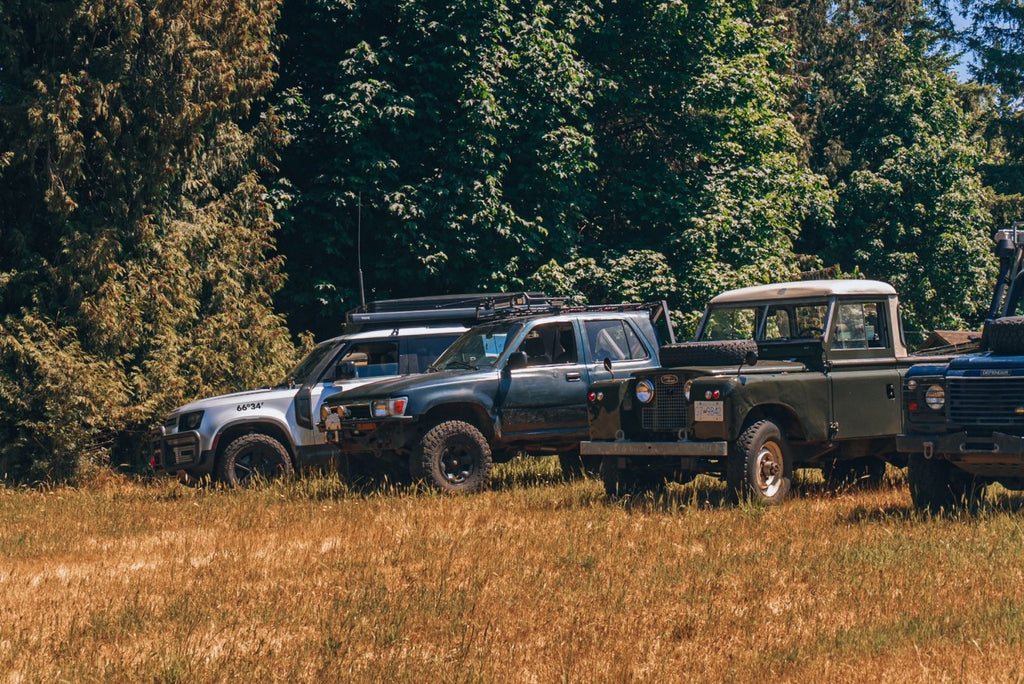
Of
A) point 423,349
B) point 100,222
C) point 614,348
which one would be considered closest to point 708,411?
point 614,348

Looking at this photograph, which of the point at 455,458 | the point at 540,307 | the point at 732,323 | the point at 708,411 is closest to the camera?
Answer: the point at 708,411

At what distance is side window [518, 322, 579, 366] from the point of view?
1469cm

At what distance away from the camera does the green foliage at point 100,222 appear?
57.5 ft

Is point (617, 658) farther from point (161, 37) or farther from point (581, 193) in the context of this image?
point (581, 193)

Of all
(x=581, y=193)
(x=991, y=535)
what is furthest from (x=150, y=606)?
(x=581, y=193)

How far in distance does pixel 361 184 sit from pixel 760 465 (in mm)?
13083

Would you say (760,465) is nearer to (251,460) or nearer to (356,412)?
A: (356,412)

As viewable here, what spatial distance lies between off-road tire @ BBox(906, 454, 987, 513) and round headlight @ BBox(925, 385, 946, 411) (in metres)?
0.47

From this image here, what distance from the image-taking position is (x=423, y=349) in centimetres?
1627

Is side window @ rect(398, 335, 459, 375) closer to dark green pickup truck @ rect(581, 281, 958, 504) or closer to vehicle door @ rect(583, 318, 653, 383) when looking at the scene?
vehicle door @ rect(583, 318, 653, 383)

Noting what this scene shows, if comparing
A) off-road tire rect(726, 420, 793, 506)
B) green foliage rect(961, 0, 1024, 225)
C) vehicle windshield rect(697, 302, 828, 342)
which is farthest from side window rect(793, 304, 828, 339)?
green foliage rect(961, 0, 1024, 225)

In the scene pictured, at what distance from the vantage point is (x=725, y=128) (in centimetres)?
2777

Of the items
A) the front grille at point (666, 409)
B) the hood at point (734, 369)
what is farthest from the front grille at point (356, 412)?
the front grille at point (666, 409)

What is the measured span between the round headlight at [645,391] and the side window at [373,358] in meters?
4.59
